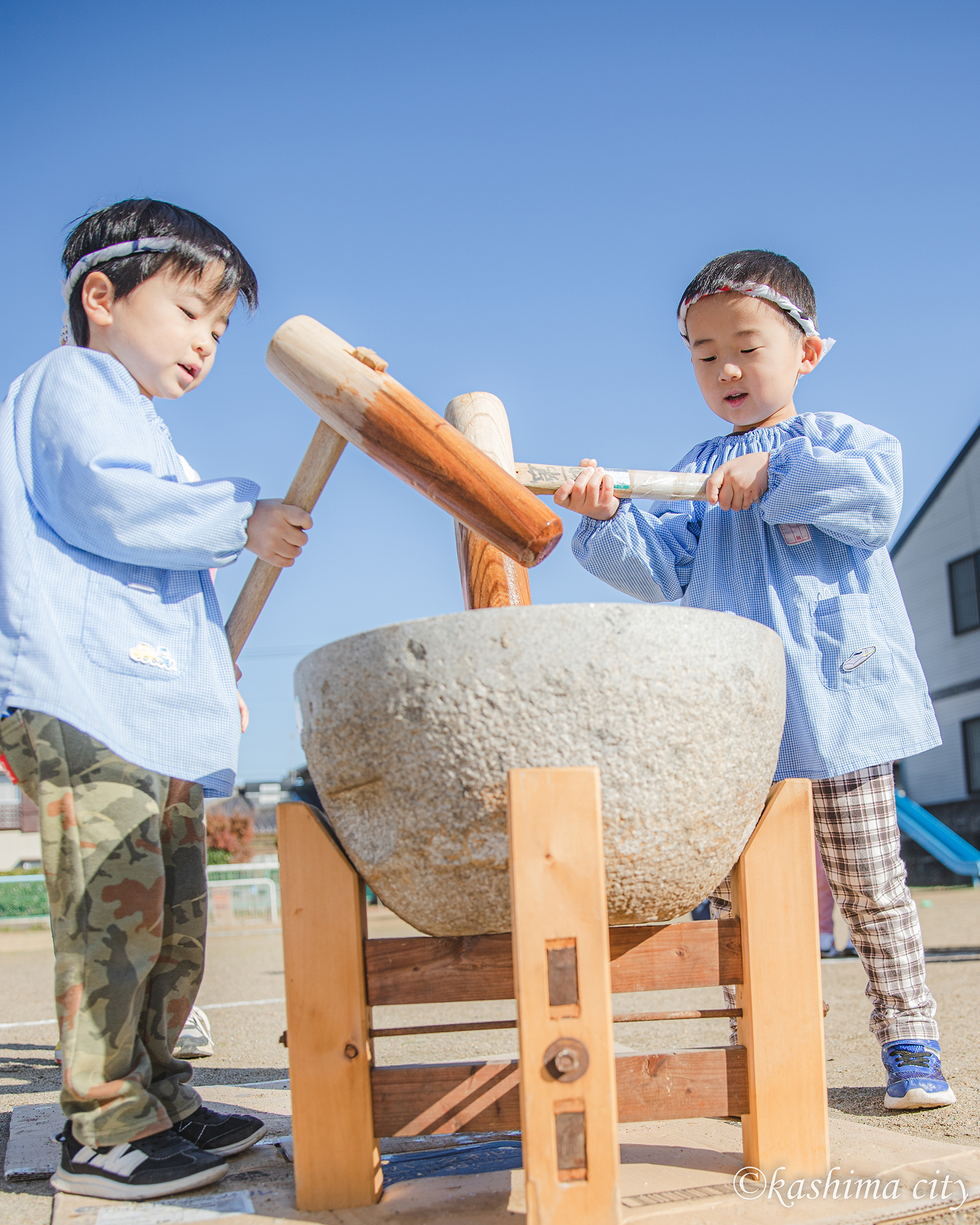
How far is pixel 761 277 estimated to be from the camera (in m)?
2.38

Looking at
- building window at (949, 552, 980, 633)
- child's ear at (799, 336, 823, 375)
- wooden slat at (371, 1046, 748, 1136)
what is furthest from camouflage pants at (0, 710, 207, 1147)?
building window at (949, 552, 980, 633)

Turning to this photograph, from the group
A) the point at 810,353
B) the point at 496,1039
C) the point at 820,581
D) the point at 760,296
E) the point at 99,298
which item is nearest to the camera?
the point at 99,298

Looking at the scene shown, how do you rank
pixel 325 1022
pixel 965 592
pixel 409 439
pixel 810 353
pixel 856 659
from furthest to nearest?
pixel 965 592
pixel 810 353
pixel 856 659
pixel 409 439
pixel 325 1022

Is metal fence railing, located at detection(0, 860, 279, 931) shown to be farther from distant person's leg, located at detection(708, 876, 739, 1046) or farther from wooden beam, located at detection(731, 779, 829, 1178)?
wooden beam, located at detection(731, 779, 829, 1178)

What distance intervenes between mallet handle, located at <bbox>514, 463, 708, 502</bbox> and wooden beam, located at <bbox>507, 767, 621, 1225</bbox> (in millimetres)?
1031

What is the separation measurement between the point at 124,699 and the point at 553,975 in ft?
2.89

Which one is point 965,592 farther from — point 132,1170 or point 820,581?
point 132,1170

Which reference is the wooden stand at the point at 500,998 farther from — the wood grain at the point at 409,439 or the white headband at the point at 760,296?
the white headband at the point at 760,296

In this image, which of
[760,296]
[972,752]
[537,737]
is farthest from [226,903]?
[972,752]

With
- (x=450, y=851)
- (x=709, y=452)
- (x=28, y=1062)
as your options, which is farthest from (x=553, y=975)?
(x=28, y=1062)

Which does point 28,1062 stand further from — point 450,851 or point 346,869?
point 450,851

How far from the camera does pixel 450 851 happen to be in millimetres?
1438

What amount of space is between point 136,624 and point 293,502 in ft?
1.23

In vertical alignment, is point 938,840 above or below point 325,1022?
below
